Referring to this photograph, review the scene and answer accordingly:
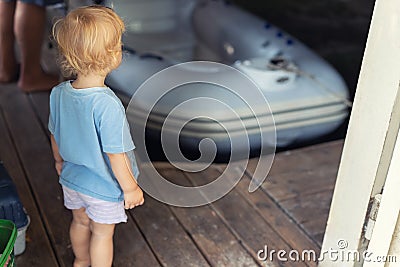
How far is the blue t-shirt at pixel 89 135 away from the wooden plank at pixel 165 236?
15.5 inches

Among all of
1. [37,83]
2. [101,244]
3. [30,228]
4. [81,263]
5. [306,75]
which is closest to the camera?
[101,244]

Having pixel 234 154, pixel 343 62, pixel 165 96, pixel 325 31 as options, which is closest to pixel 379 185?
pixel 234 154

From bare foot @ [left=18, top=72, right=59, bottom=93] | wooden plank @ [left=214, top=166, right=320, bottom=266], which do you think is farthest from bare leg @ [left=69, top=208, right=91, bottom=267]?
bare foot @ [left=18, top=72, right=59, bottom=93]

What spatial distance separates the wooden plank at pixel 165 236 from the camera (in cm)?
174

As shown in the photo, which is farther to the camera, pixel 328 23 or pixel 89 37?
pixel 328 23

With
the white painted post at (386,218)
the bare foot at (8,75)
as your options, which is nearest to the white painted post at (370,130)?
the white painted post at (386,218)

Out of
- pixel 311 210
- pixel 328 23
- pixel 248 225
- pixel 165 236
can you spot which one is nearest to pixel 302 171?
pixel 311 210

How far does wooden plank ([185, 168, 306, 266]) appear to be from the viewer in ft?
5.96

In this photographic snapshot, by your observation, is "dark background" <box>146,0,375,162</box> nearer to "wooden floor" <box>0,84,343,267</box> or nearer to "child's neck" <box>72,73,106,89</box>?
"wooden floor" <box>0,84,343,267</box>

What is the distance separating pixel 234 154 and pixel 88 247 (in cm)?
81

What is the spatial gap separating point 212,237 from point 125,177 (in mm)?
562

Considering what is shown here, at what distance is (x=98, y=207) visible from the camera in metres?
1.44

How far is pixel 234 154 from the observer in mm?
2264

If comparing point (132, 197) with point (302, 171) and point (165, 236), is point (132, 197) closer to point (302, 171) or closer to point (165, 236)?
point (165, 236)
